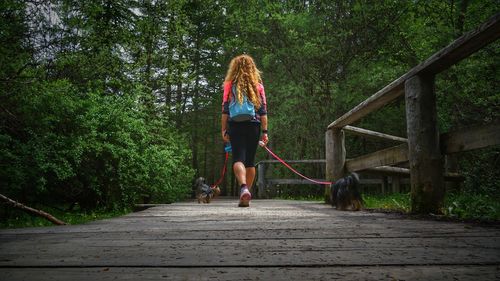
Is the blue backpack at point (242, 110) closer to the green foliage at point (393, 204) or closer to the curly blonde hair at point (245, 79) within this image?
the curly blonde hair at point (245, 79)

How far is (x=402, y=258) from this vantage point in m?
1.39

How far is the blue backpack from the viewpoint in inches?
212

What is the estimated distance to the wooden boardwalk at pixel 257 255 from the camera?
3.78ft

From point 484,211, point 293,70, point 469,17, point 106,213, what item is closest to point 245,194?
point 106,213

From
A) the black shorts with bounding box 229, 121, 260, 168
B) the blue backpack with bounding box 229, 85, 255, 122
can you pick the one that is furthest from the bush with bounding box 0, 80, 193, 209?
the blue backpack with bounding box 229, 85, 255, 122

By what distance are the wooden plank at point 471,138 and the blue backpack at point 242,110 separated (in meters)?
2.69

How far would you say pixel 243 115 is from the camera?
5375 millimetres

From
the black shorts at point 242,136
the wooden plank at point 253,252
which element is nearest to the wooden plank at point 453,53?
the wooden plank at point 253,252

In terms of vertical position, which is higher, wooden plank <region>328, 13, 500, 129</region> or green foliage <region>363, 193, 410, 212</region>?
wooden plank <region>328, 13, 500, 129</region>

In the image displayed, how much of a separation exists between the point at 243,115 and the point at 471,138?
3.09 meters

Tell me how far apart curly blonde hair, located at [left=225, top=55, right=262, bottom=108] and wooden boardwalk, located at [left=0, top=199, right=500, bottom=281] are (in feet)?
11.1

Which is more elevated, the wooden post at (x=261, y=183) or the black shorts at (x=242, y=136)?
the black shorts at (x=242, y=136)

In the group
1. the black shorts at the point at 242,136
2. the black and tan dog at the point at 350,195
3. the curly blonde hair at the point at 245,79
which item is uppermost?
the curly blonde hair at the point at 245,79

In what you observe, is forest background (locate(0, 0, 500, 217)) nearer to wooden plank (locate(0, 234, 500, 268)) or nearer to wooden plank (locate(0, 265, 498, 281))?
wooden plank (locate(0, 234, 500, 268))
